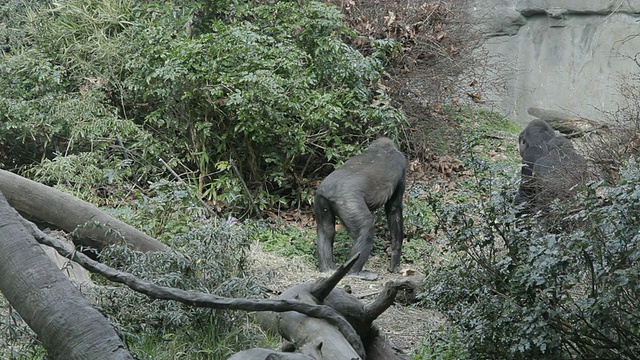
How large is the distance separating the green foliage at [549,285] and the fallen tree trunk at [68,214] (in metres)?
2.37

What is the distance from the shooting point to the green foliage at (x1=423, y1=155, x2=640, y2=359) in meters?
4.12

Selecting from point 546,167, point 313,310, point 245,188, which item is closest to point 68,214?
point 313,310

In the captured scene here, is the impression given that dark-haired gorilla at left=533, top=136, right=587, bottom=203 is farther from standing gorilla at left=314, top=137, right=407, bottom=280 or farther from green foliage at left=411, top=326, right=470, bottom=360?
green foliage at left=411, top=326, right=470, bottom=360

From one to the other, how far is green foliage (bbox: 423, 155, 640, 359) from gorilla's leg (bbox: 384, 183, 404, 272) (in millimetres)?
3617

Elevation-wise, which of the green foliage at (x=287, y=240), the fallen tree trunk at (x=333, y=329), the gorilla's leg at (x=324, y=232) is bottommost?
the green foliage at (x=287, y=240)

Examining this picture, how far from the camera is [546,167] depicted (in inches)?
328

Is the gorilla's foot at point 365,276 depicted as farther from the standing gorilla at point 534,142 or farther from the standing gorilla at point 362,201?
the standing gorilla at point 534,142

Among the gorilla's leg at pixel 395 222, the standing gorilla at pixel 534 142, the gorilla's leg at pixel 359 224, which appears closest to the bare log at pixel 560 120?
the standing gorilla at pixel 534 142

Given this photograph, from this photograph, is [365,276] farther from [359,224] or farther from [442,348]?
[442,348]

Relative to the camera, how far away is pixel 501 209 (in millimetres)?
4824

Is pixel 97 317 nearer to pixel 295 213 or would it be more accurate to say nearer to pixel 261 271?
pixel 261 271

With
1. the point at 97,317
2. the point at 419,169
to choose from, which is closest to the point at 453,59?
the point at 419,169

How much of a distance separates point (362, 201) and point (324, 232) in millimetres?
515

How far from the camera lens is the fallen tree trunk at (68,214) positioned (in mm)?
6102
